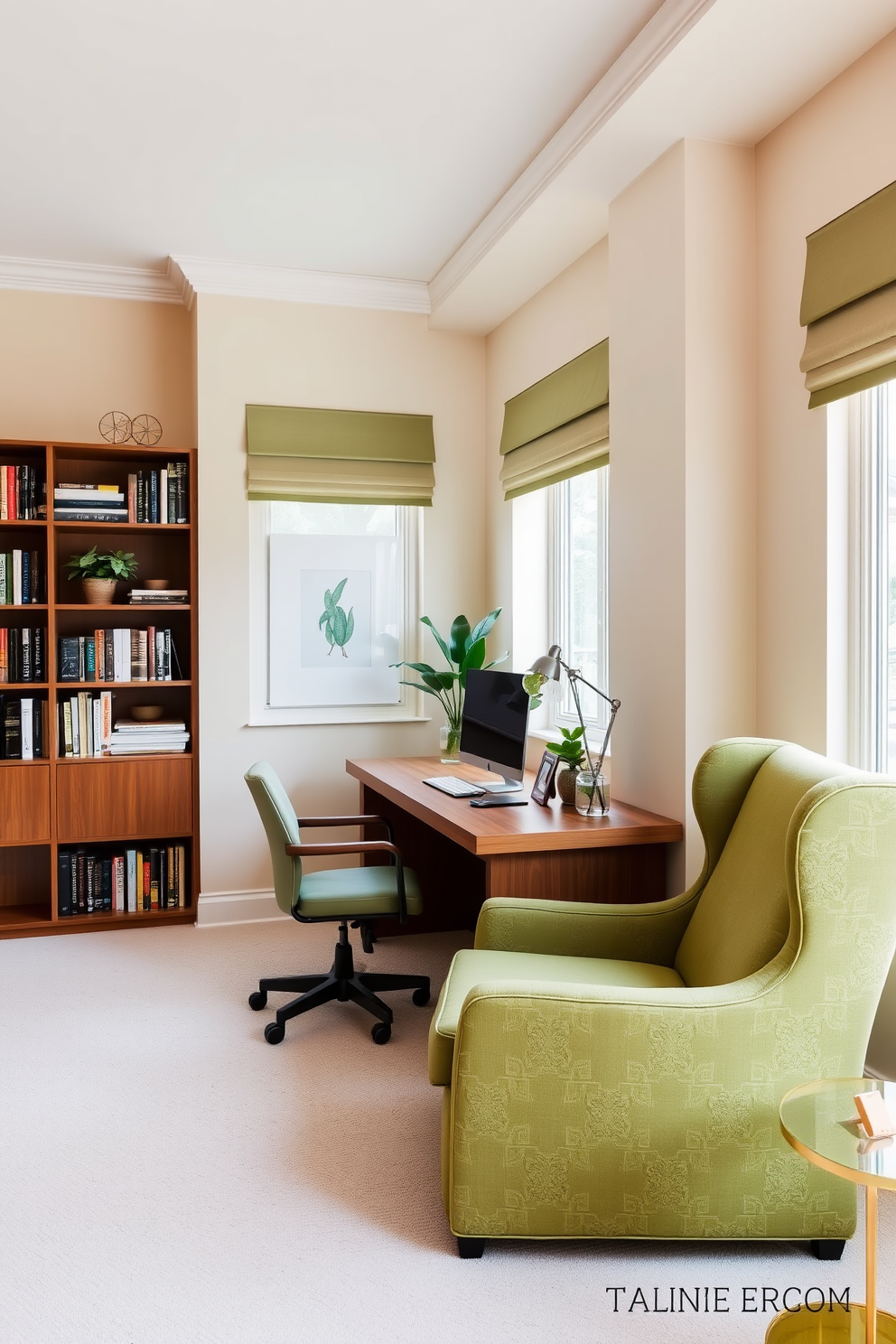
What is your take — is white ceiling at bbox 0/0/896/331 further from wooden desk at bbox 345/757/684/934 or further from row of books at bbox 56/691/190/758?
wooden desk at bbox 345/757/684/934

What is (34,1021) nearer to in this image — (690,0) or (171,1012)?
(171,1012)

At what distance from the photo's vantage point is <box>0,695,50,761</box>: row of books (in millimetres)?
4012

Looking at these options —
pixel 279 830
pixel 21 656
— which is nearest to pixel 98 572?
pixel 21 656

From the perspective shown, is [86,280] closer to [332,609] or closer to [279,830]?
[332,609]

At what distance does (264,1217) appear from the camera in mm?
2072

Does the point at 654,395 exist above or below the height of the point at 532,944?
above

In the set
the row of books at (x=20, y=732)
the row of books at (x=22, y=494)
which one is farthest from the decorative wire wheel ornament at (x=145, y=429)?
the row of books at (x=20, y=732)

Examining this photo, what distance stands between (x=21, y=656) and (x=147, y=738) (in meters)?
0.60

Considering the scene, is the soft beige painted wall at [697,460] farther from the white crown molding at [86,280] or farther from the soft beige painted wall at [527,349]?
the white crown molding at [86,280]

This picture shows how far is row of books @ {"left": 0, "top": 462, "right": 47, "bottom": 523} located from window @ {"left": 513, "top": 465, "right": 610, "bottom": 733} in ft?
6.59

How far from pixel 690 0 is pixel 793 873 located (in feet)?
6.51

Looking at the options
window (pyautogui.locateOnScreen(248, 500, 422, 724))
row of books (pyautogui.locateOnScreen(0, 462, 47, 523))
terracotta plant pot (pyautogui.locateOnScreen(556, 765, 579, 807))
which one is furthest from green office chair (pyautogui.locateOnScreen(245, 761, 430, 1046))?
row of books (pyautogui.locateOnScreen(0, 462, 47, 523))

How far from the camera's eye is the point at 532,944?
8.00ft

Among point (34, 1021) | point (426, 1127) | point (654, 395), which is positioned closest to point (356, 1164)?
point (426, 1127)
